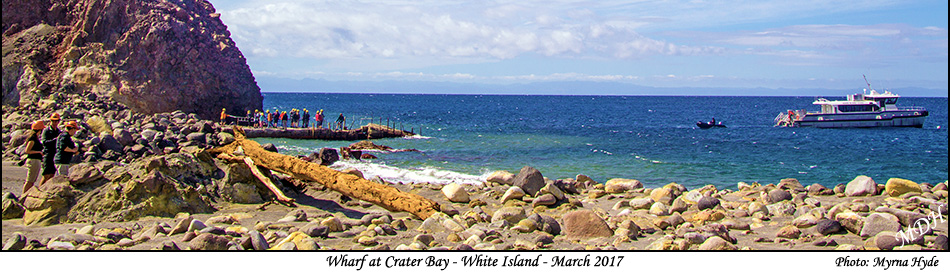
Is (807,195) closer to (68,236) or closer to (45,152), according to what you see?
(68,236)

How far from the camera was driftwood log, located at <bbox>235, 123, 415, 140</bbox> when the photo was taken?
44.7 metres

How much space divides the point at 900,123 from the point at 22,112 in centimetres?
7183

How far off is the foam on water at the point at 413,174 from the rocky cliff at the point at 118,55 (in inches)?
804

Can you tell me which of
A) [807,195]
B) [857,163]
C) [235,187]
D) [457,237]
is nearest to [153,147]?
[235,187]

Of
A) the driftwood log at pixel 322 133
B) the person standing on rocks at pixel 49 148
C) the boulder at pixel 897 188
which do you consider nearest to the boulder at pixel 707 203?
the boulder at pixel 897 188

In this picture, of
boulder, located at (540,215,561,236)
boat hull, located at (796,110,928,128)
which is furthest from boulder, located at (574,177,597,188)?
boat hull, located at (796,110,928,128)

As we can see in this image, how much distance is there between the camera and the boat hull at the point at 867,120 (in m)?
62.9

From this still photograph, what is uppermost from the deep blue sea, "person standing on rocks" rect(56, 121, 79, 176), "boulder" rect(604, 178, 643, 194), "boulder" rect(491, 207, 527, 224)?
"person standing on rocks" rect(56, 121, 79, 176)

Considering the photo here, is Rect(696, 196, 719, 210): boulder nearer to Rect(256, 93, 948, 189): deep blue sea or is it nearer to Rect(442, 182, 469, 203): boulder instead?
Rect(442, 182, 469, 203): boulder

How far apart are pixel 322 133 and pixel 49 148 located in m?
34.4

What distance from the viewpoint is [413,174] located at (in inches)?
1024

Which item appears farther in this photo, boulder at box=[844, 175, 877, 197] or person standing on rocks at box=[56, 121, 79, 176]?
boulder at box=[844, 175, 877, 197]

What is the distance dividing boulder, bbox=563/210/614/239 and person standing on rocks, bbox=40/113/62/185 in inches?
356

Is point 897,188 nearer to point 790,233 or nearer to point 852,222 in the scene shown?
point 852,222
